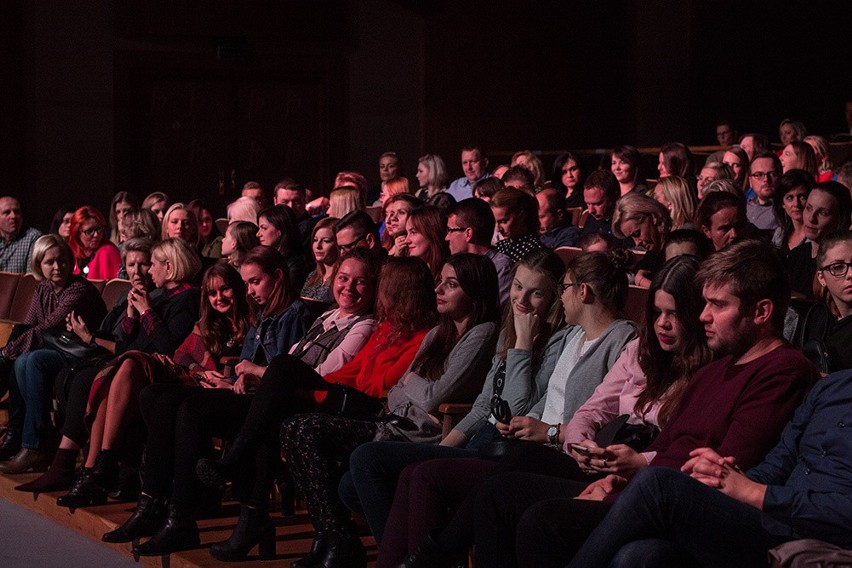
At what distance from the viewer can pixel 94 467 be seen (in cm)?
479

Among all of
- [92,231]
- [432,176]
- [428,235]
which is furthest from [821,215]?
[432,176]

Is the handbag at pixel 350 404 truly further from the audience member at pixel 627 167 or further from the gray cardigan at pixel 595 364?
the audience member at pixel 627 167

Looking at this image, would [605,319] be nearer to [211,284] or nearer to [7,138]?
[211,284]

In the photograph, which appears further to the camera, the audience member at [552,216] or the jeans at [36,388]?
the audience member at [552,216]

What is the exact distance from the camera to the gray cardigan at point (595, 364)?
3.57 metres

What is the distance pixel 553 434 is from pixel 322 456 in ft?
2.34

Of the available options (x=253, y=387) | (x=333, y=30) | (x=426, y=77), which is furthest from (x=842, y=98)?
(x=253, y=387)

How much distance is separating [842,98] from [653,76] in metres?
2.23

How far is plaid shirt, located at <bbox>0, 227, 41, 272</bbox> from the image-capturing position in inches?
325

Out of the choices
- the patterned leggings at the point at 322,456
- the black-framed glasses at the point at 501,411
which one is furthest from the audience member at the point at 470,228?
the black-framed glasses at the point at 501,411

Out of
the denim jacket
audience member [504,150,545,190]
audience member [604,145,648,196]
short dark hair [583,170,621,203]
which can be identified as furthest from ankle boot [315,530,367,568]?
audience member [504,150,545,190]

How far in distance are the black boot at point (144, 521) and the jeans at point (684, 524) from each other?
6.68 ft

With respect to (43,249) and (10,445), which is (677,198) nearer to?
(43,249)

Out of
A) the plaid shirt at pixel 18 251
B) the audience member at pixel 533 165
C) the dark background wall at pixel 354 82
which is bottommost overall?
the plaid shirt at pixel 18 251
